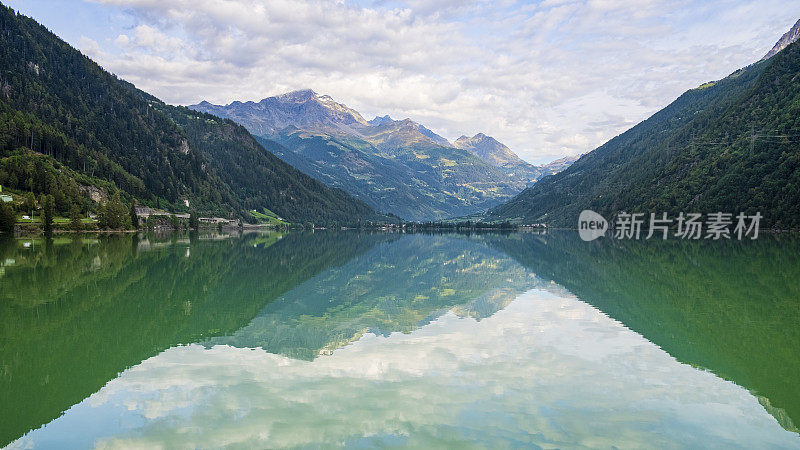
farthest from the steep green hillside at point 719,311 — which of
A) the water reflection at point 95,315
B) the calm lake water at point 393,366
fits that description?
the water reflection at point 95,315

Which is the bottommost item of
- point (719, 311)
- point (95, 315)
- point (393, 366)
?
point (393, 366)

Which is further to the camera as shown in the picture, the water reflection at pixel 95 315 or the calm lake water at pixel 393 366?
the water reflection at pixel 95 315

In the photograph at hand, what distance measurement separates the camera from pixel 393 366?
20.1 metres

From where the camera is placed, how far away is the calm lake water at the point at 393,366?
13.4 m

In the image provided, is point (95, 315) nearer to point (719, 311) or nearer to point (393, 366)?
point (393, 366)

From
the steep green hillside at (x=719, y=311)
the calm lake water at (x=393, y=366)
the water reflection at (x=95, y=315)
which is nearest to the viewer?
the calm lake water at (x=393, y=366)

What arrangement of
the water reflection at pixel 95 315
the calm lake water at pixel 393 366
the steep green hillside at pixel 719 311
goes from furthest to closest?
the steep green hillside at pixel 719 311
the water reflection at pixel 95 315
the calm lake water at pixel 393 366

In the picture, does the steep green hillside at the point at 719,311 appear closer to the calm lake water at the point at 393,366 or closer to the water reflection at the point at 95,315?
the calm lake water at the point at 393,366

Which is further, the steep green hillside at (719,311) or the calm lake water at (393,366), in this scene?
the steep green hillside at (719,311)

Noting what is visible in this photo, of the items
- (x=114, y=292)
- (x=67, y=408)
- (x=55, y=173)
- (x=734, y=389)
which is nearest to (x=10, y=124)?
(x=55, y=173)

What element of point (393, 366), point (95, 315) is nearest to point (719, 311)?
point (393, 366)

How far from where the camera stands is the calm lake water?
44.0ft

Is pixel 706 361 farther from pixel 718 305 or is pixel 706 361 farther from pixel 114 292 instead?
pixel 114 292

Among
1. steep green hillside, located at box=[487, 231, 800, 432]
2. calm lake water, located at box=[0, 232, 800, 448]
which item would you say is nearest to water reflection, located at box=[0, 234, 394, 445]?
calm lake water, located at box=[0, 232, 800, 448]
